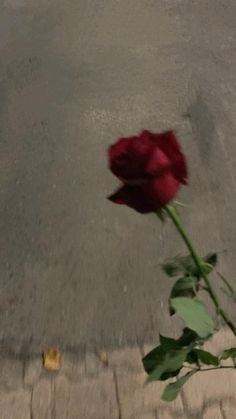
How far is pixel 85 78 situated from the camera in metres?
1.78

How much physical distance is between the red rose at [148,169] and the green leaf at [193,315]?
0.49ft

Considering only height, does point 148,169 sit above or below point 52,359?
above

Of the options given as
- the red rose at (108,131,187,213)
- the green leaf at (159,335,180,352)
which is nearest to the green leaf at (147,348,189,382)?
the green leaf at (159,335,180,352)

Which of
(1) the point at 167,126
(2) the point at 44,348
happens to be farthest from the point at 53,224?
(1) the point at 167,126

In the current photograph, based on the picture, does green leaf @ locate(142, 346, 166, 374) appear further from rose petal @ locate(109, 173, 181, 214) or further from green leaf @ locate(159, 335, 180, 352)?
rose petal @ locate(109, 173, 181, 214)

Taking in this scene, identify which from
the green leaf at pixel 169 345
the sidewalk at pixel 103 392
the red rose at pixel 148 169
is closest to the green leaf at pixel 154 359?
the green leaf at pixel 169 345

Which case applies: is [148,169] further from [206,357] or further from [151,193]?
[206,357]

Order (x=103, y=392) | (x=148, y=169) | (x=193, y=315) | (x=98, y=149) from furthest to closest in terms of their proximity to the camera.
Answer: (x=98, y=149), (x=103, y=392), (x=193, y=315), (x=148, y=169)

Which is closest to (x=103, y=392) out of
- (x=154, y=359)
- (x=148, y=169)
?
(x=154, y=359)

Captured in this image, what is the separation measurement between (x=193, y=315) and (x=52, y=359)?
2.12 ft

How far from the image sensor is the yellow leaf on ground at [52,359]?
3.99ft

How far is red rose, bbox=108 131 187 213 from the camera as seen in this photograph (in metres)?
0.51

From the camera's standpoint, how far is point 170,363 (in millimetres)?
693

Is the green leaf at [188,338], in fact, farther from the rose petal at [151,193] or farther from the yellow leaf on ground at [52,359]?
the yellow leaf on ground at [52,359]
